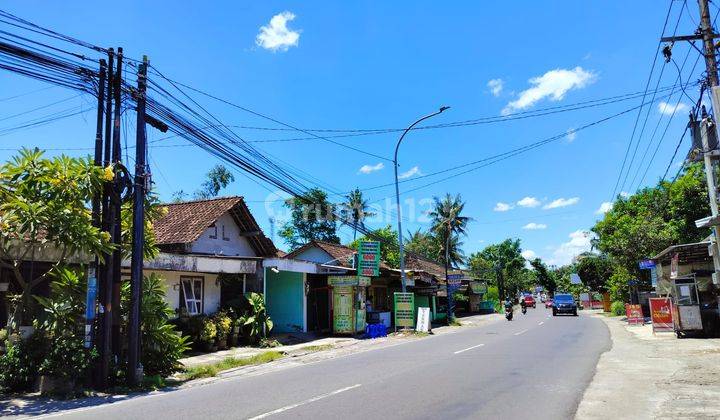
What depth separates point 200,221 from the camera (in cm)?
2256

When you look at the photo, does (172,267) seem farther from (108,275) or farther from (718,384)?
(718,384)

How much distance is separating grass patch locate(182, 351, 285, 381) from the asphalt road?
1.15m

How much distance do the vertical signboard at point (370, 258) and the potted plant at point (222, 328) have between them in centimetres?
822

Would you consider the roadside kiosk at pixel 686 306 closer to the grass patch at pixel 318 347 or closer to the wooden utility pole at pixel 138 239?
the grass patch at pixel 318 347

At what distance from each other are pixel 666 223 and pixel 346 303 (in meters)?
19.8

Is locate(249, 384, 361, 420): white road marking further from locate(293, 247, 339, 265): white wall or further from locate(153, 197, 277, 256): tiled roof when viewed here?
locate(293, 247, 339, 265): white wall

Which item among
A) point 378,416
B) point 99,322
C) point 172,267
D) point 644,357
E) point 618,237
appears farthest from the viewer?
point 618,237

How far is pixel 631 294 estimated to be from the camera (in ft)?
120

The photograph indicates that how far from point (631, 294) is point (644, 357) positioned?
25.2m

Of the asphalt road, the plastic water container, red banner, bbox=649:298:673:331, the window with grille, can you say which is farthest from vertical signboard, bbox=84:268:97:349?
red banner, bbox=649:298:673:331

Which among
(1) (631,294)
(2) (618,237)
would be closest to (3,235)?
(2) (618,237)

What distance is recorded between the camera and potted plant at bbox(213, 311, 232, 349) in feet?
60.1

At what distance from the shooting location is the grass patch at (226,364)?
13.2m

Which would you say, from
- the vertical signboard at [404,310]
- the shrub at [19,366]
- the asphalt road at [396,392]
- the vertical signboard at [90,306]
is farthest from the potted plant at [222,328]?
the vertical signboard at [404,310]
